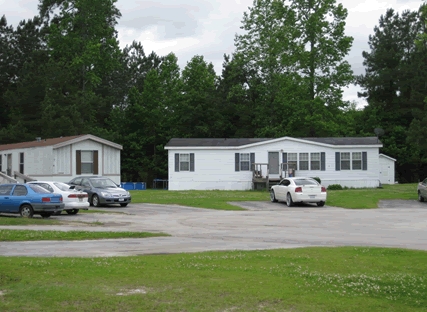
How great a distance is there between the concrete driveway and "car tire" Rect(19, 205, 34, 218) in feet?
4.16

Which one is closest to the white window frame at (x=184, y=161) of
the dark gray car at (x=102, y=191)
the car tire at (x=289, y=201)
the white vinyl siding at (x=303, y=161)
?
the white vinyl siding at (x=303, y=161)

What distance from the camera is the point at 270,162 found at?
4731 centimetres

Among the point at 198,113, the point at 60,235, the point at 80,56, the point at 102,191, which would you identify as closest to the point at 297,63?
the point at 198,113

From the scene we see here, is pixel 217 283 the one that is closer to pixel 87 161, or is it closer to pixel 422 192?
pixel 422 192

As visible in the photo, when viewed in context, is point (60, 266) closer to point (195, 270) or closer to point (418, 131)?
point (195, 270)

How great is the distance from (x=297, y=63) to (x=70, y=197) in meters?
37.0

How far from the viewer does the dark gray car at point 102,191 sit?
31.2 meters

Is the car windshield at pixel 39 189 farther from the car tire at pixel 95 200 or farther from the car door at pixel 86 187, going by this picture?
the car door at pixel 86 187

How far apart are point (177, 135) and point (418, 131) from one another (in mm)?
23462

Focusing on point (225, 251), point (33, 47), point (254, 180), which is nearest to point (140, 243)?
point (225, 251)

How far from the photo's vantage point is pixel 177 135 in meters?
64.5

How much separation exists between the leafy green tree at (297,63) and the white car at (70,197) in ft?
112

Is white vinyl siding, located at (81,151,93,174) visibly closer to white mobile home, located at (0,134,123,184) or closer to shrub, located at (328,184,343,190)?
white mobile home, located at (0,134,123,184)

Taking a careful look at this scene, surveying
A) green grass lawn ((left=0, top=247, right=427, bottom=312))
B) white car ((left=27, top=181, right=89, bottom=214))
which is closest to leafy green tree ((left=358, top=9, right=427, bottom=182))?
white car ((left=27, top=181, right=89, bottom=214))
